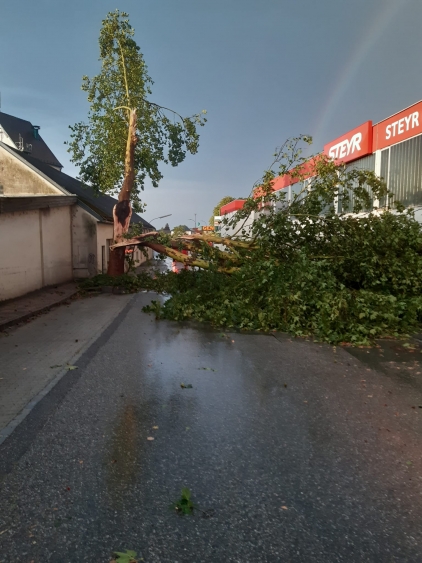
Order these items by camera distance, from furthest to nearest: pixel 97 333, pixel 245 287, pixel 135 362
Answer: pixel 245 287 → pixel 97 333 → pixel 135 362

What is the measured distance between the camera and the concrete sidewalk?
36.2 ft

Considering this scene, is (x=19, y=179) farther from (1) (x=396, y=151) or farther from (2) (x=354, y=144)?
(1) (x=396, y=151)

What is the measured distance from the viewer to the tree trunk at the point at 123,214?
19.4 metres

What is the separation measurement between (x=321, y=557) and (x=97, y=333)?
7705mm

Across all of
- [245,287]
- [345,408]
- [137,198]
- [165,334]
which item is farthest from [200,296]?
[137,198]

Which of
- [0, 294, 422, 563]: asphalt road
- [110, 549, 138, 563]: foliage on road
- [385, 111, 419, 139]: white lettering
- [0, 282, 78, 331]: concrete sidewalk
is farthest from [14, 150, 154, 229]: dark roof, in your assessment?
[110, 549, 138, 563]: foliage on road

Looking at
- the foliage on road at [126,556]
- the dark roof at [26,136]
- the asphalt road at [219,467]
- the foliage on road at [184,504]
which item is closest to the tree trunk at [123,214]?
the asphalt road at [219,467]

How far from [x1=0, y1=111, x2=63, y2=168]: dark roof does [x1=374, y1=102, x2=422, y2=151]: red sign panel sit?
3072cm

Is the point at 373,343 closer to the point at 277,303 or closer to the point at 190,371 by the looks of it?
the point at 277,303

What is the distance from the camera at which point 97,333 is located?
32.0ft

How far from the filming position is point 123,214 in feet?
64.7

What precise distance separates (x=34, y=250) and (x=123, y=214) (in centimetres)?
436

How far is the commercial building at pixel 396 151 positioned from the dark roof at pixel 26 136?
29.6 m

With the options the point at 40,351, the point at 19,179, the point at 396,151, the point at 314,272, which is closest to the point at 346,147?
the point at 396,151
